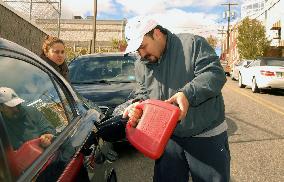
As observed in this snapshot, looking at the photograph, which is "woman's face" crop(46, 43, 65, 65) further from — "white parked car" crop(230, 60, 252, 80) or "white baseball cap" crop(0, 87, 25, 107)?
"white parked car" crop(230, 60, 252, 80)

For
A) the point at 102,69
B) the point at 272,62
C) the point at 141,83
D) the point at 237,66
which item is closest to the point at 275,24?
the point at 237,66

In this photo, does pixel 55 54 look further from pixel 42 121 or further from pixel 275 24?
pixel 275 24

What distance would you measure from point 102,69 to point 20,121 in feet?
19.0

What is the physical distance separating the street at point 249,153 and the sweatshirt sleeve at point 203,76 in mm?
1472

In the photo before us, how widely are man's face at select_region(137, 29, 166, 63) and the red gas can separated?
448mm

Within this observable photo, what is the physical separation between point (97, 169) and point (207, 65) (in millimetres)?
941

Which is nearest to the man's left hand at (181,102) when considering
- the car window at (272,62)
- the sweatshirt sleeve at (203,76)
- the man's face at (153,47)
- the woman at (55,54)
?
the sweatshirt sleeve at (203,76)

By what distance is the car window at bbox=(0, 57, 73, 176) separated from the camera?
6.22 feet

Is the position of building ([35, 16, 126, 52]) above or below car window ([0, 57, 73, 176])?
above

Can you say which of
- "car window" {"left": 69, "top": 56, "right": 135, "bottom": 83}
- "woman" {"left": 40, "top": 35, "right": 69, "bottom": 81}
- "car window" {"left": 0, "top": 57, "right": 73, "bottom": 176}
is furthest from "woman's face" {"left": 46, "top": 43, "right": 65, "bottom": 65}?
"car window" {"left": 0, "top": 57, "right": 73, "bottom": 176}

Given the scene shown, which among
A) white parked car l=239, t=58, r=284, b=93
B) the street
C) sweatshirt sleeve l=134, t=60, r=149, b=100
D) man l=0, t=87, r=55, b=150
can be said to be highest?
white parked car l=239, t=58, r=284, b=93

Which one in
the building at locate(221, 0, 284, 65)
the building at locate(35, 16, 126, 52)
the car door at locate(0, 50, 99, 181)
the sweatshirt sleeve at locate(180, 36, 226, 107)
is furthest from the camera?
the building at locate(35, 16, 126, 52)

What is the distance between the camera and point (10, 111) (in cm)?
199

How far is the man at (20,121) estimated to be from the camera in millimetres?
1904
